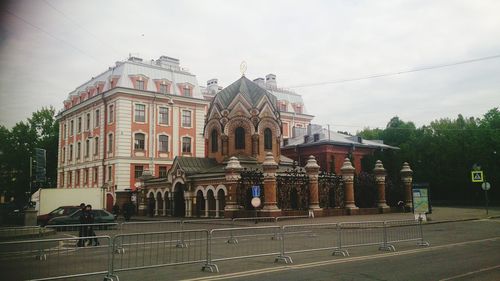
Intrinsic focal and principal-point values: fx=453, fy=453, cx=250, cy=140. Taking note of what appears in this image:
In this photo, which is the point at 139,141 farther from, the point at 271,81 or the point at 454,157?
the point at 454,157

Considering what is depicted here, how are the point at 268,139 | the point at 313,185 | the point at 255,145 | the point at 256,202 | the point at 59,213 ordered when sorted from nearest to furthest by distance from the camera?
1. the point at 256,202
2. the point at 59,213
3. the point at 313,185
4. the point at 255,145
5. the point at 268,139

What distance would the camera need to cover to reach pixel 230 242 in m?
17.4

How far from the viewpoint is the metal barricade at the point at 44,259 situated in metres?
9.15

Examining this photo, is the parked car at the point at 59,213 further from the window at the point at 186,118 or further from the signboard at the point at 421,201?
the window at the point at 186,118

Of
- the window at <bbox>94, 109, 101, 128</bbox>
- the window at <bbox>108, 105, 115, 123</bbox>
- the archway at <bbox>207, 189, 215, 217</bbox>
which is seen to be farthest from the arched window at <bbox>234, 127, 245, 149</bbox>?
the window at <bbox>94, 109, 101, 128</bbox>

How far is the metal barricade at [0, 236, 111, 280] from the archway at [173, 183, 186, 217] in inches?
1143

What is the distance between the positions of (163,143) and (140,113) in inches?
177

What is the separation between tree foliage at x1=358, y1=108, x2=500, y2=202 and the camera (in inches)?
2122

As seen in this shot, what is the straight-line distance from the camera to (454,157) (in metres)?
57.0

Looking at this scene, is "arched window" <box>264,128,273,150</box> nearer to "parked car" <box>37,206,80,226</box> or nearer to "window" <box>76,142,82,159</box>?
"parked car" <box>37,206,80,226</box>

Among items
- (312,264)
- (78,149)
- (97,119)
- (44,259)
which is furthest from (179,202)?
(44,259)

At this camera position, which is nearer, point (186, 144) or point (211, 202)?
point (211, 202)

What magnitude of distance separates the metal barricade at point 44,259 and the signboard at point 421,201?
20.0m

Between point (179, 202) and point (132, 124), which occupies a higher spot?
point (132, 124)
